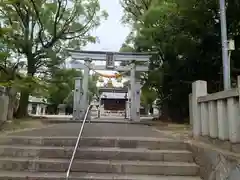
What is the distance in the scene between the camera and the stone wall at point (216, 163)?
106 inches

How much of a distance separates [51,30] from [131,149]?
32.2ft

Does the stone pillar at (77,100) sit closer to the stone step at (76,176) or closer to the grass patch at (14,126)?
the grass patch at (14,126)

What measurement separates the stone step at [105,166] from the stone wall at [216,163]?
0.51 ft

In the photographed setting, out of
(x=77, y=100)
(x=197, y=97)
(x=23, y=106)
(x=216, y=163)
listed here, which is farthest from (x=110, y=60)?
(x=216, y=163)

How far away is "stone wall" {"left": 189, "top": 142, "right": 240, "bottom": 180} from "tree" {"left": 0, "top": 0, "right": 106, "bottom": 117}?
381 inches

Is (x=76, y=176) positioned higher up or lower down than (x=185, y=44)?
lower down

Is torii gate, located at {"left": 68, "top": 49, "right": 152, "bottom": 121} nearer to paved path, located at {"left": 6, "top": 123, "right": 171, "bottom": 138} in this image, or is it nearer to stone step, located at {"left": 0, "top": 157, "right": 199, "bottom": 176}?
paved path, located at {"left": 6, "top": 123, "right": 171, "bottom": 138}

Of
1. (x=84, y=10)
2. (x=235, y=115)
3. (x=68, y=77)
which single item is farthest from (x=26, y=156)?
(x=84, y=10)

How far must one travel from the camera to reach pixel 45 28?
12.1 metres

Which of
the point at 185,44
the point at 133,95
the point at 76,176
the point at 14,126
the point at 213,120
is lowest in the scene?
the point at 76,176

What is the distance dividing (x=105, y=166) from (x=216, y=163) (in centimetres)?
146

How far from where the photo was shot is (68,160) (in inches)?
142

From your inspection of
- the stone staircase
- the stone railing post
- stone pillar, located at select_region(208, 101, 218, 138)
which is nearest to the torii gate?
the stone staircase

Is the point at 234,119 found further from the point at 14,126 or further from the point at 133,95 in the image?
the point at 133,95
